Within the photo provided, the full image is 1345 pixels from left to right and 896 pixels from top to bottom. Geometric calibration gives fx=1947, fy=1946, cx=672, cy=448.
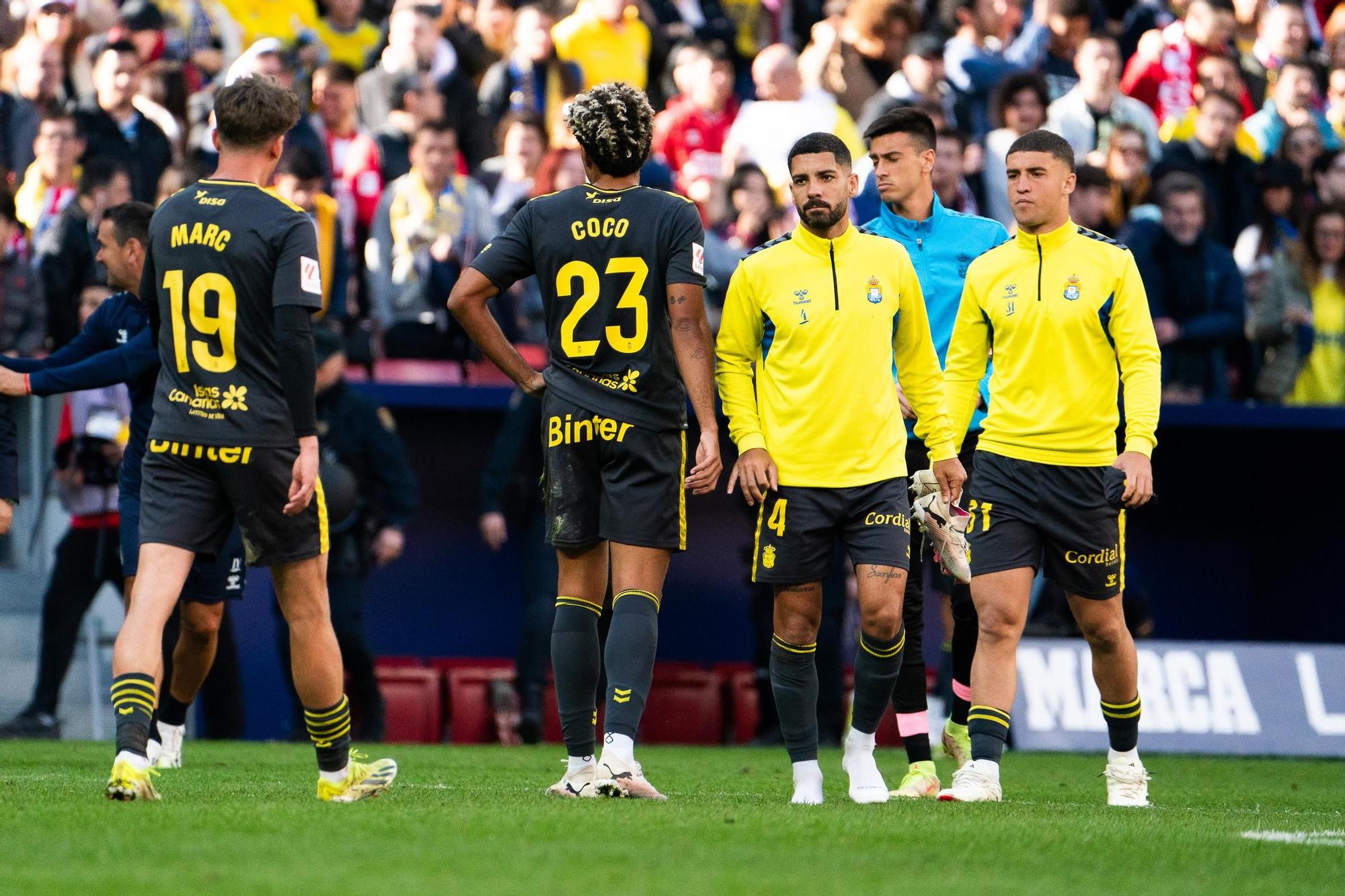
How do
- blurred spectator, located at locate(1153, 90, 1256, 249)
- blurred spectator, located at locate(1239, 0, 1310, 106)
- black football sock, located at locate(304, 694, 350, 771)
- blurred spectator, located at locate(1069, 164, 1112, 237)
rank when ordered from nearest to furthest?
black football sock, located at locate(304, 694, 350, 771) → blurred spectator, located at locate(1069, 164, 1112, 237) → blurred spectator, located at locate(1153, 90, 1256, 249) → blurred spectator, located at locate(1239, 0, 1310, 106)

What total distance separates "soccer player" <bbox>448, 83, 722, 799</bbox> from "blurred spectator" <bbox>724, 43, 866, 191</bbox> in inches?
327

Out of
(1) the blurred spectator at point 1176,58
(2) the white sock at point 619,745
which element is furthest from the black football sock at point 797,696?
(1) the blurred spectator at point 1176,58

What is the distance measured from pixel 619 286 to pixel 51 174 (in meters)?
7.02

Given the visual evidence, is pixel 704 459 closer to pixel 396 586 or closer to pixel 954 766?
pixel 954 766

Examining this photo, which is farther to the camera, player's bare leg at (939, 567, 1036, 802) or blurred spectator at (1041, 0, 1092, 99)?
blurred spectator at (1041, 0, 1092, 99)

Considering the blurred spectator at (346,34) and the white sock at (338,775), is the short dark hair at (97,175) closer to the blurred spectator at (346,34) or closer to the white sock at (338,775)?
the blurred spectator at (346,34)

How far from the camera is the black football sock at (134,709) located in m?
5.95

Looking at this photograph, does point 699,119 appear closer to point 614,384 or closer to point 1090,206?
point 1090,206

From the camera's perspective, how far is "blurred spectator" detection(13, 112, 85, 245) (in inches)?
486

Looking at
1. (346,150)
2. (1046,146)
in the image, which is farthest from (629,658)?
(346,150)

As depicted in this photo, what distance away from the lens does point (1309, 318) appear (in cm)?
1348

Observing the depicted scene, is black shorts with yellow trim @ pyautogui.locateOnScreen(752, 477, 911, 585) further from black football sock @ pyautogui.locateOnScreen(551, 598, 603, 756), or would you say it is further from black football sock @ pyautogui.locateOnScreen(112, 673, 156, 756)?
black football sock @ pyautogui.locateOnScreen(112, 673, 156, 756)

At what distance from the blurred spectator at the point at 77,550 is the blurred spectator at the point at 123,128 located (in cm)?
185

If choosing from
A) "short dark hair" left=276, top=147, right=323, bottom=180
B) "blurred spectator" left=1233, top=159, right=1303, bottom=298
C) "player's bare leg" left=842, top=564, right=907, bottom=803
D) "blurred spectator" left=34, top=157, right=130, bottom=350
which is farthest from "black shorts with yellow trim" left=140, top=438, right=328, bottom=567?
"blurred spectator" left=1233, top=159, right=1303, bottom=298
